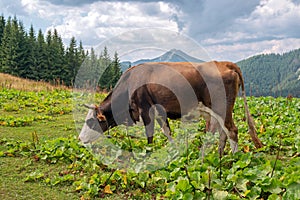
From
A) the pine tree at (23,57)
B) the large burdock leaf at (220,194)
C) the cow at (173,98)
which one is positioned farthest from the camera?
the pine tree at (23,57)

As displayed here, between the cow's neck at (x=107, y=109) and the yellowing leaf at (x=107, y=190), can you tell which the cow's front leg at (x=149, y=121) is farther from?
the yellowing leaf at (x=107, y=190)

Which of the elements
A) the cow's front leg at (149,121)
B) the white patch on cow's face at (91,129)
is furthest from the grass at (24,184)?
the cow's front leg at (149,121)

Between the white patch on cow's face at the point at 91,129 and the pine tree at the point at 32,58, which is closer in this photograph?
the white patch on cow's face at the point at 91,129

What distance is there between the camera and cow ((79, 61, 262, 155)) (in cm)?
687

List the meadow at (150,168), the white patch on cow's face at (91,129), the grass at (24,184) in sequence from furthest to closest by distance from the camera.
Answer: the white patch on cow's face at (91,129)
the grass at (24,184)
the meadow at (150,168)

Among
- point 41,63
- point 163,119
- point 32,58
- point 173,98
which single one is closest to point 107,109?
point 163,119

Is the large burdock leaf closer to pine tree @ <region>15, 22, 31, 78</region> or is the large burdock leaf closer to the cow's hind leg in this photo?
the cow's hind leg

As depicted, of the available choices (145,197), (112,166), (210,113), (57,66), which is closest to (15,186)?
(112,166)

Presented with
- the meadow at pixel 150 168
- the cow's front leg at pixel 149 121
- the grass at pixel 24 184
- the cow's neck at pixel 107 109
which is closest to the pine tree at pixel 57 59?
the meadow at pixel 150 168

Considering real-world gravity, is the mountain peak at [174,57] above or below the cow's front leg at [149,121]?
above

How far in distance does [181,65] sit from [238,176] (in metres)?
3.43

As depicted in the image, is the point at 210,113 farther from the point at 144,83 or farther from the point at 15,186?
the point at 15,186

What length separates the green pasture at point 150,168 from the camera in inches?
179

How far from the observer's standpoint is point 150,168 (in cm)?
578
